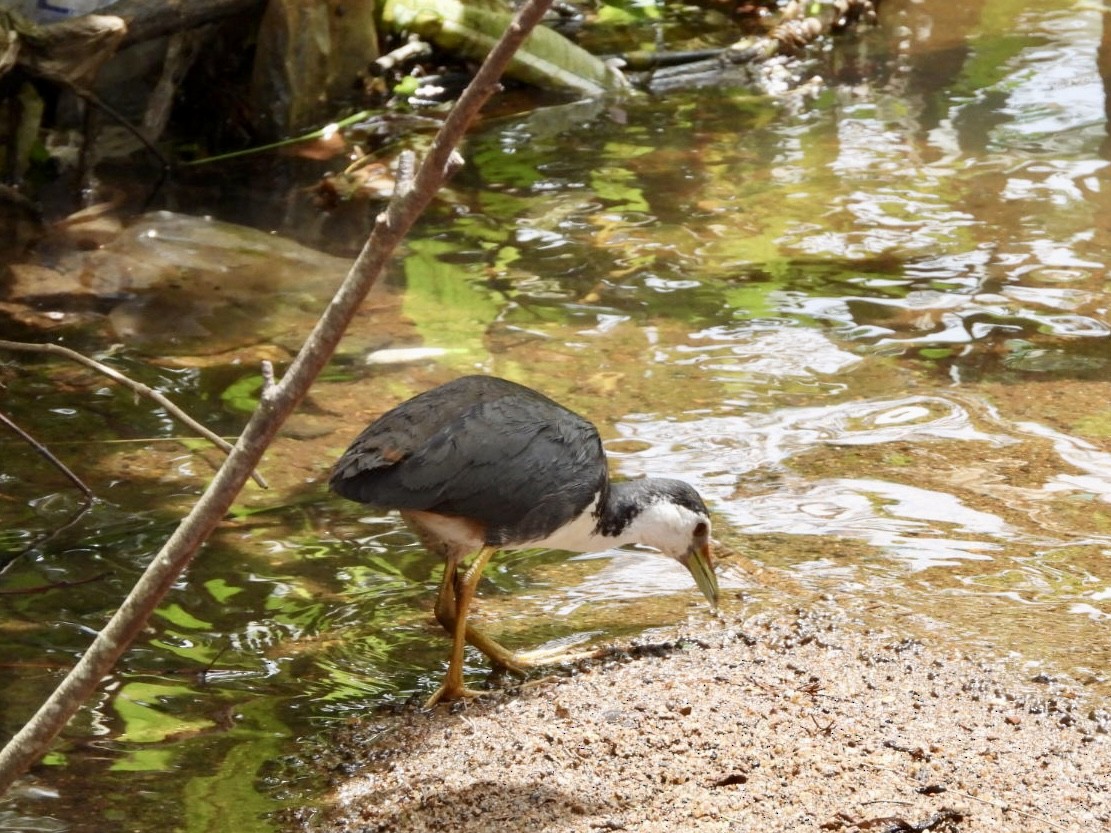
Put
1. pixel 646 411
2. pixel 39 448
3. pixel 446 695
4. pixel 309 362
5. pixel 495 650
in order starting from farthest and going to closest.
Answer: pixel 646 411 < pixel 495 650 < pixel 446 695 < pixel 39 448 < pixel 309 362

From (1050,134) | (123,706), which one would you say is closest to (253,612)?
(123,706)

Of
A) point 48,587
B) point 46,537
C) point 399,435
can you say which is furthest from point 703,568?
point 46,537

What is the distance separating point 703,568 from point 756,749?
98cm

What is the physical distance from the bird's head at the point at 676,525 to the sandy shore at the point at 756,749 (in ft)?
0.92

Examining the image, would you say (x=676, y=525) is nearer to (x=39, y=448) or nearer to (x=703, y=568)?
(x=703, y=568)

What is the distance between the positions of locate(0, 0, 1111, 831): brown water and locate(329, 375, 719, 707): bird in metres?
0.25

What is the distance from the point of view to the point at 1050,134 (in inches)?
371

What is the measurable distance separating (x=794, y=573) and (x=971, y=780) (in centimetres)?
143

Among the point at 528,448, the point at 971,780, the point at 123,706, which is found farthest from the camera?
the point at 528,448

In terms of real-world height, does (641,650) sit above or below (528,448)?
below

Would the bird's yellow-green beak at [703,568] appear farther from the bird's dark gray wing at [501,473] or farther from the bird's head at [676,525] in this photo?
the bird's dark gray wing at [501,473]

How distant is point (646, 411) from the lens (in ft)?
19.8

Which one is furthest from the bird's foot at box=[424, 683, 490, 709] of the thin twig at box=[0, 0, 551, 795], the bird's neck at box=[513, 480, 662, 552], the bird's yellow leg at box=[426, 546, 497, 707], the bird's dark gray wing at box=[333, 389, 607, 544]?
the thin twig at box=[0, 0, 551, 795]

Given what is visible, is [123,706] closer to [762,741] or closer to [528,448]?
[528,448]
